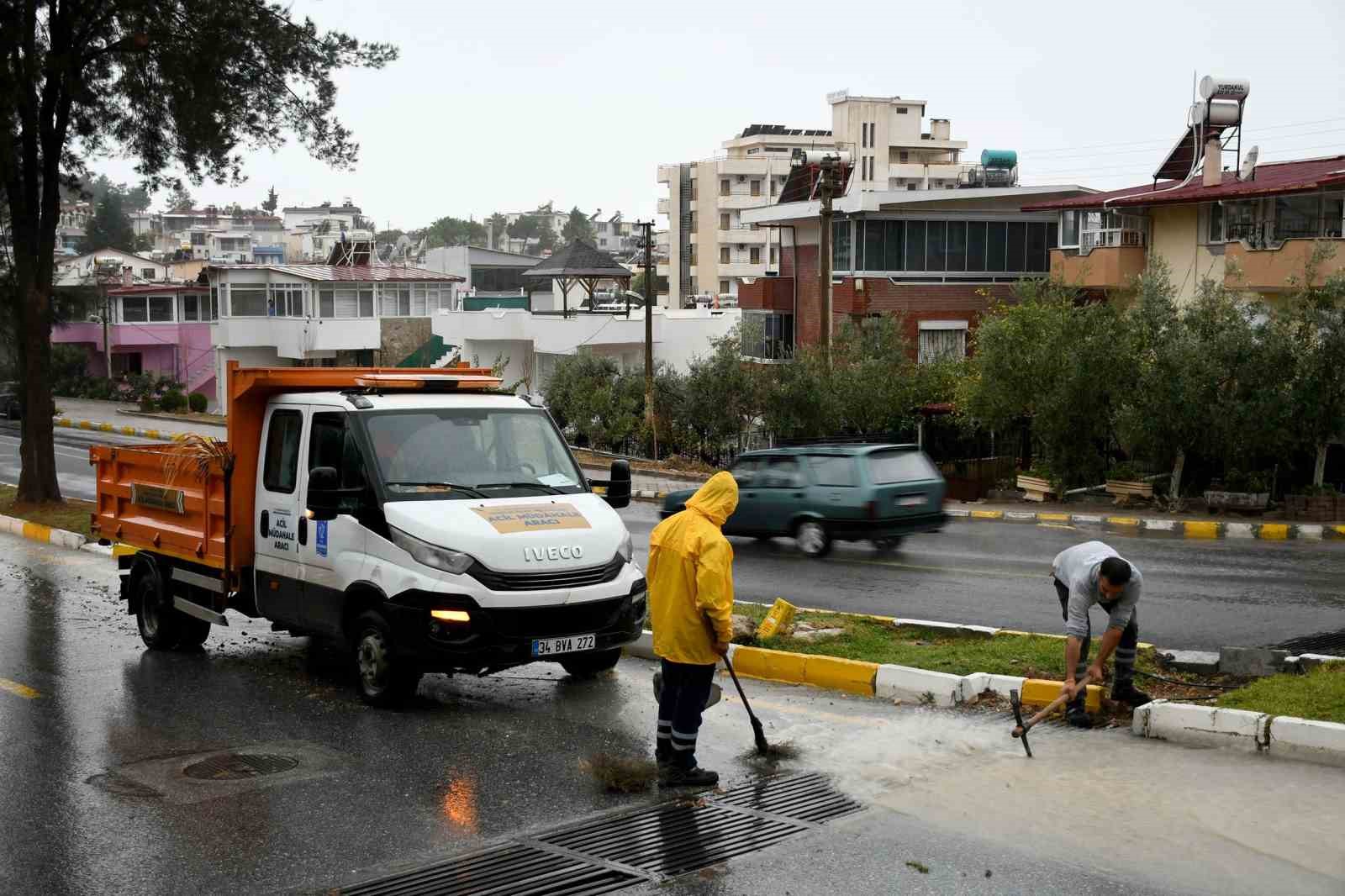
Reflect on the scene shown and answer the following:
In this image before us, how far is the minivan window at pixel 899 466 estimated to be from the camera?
1880cm

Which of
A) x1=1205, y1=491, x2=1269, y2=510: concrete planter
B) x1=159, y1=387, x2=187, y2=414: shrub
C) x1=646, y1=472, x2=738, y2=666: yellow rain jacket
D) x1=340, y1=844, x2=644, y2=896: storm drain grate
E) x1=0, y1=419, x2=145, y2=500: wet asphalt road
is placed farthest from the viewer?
x1=159, y1=387, x2=187, y2=414: shrub

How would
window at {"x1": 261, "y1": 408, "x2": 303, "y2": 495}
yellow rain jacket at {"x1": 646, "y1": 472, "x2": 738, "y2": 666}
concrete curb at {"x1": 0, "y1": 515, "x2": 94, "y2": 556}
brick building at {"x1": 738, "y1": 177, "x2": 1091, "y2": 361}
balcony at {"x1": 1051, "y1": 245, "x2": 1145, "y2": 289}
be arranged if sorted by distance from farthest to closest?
brick building at {"x1": 738, "y1": 177, "x2": 1091, "y2": 361} → balcony at {"x1": 1051, "y1": 245, "x2": 1145, "y2": 289} → concrete curb at {"x1": 0, "y1": 515, "x2": 94, "y2": 556} → window at {"x1": 261, "y1": 408, "x2": 303, "y2": 495} → yellow rain jacket at {"x1": 646, "y1": 472, "x2": 738, "y2": 666}

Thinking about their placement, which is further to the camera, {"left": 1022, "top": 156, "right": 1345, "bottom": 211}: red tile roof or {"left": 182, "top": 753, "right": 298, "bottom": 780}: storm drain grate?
{"left": 1022, "top": 156, "right": 1345, "bottom": 211}: red tile roof

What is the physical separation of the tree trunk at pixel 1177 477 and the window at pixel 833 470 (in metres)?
9.06

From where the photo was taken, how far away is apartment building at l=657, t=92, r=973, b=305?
88750 mm

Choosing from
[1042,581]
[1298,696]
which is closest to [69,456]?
[1042,581]

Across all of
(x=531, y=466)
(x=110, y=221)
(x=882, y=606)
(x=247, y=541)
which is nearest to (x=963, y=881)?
(x=531, y=466)

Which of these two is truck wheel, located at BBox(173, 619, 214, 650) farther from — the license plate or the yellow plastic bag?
the yellow plastic bag

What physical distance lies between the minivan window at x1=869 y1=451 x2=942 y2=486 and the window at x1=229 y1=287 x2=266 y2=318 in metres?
50.1

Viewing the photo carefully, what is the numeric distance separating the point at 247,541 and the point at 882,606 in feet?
22.2

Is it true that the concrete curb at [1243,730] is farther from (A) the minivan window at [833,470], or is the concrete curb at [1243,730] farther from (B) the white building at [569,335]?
(B) the white building at [569,335]

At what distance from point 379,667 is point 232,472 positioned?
8.08ft

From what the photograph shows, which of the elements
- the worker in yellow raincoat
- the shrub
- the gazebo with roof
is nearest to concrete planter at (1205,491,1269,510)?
the worker in yellow raincoat

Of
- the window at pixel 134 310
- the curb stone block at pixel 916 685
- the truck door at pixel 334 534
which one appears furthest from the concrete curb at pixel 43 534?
the window at pixel 134 310
